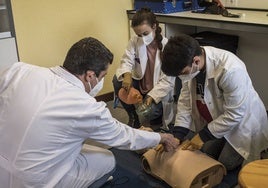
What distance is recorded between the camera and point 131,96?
2488 millimetres

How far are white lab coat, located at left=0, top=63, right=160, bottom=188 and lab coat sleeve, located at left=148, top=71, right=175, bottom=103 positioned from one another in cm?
84

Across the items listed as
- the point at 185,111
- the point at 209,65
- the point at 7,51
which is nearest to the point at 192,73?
the point at 209,65

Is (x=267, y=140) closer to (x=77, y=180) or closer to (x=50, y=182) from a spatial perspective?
(x=77, y=180)

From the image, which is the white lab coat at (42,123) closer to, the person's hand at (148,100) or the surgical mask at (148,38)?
the person's hand at (148,100)

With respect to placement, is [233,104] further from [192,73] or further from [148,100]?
[148,100]

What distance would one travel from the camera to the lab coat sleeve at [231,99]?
5.98ft

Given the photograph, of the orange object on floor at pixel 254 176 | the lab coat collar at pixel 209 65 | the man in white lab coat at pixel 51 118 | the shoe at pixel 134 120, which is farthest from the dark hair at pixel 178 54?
the shoe at pixel 134 120

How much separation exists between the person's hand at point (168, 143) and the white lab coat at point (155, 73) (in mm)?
472

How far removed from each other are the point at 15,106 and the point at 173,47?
0.77 m

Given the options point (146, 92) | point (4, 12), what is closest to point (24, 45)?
point (4, 12)

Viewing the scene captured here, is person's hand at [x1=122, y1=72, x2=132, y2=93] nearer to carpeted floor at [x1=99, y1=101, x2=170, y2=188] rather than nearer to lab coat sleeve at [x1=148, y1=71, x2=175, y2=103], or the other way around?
lab coat sleeve at [x1=148, y1=71, x2=175, y2=103]

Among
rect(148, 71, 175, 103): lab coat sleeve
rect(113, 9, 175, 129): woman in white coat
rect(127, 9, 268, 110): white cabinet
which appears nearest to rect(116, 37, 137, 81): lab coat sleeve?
rect(113, 9, 175, 129): woman in white coat

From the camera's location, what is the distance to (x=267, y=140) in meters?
2.03

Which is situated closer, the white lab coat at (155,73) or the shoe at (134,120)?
the white lab coat at (155,73)
